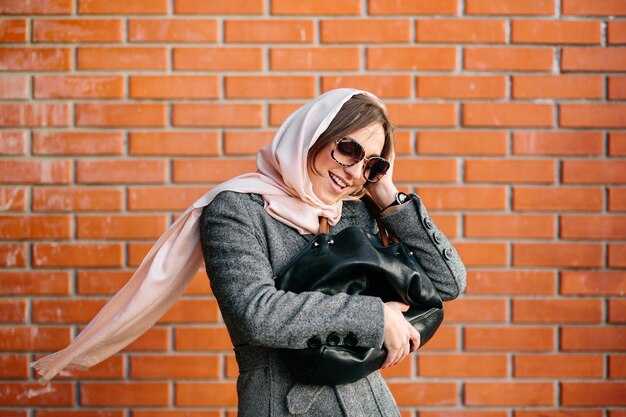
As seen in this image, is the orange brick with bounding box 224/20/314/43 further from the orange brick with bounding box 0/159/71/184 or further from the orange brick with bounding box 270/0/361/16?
the orange brick with bounding box 0/159/71/184

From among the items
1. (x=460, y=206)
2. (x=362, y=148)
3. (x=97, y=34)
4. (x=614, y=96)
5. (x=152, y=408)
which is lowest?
(x=152, y=408)

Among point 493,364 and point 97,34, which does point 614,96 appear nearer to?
point 493,364

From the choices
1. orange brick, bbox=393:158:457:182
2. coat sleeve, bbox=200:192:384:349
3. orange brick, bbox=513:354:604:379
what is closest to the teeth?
coat sleeve, bbox=200:192:384:349

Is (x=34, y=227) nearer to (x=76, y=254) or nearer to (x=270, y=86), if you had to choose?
(x=76, y=254)

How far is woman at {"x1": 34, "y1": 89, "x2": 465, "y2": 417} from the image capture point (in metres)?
1.73

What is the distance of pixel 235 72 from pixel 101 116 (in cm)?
57

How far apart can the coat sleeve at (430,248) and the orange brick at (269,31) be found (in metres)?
1.03

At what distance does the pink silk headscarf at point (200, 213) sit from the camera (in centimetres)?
195

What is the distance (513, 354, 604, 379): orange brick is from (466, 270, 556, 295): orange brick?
10.4 inches

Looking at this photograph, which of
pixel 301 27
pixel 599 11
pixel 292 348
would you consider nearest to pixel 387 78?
pixel 301 27

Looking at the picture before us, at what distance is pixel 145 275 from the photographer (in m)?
2.09

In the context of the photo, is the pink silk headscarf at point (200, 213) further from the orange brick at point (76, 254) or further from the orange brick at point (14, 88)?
the orange brick at point (14, 88)

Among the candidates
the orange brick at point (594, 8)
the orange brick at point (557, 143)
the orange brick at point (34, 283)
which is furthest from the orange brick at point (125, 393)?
the orange brick at point (594, 8)

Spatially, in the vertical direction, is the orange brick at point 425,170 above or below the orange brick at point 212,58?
below
